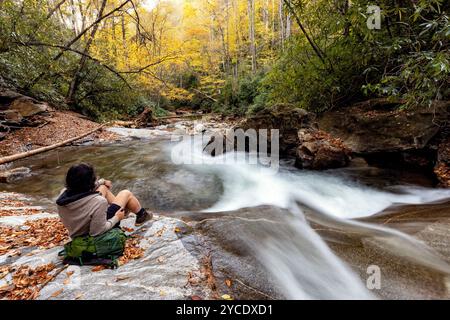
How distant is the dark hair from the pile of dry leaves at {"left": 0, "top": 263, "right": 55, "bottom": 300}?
0.84 m

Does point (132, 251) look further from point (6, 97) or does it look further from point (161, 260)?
point (6, 97)

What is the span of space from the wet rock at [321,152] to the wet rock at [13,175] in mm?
8031

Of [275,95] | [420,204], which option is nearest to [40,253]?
[420,204]

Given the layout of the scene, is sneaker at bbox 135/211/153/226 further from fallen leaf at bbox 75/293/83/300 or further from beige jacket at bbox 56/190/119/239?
fallen leaf at bbox 75/293/83/300

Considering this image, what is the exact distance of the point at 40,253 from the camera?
9.25 feet

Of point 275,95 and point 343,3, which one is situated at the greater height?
point 343,3

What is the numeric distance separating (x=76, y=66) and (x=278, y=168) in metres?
12.6

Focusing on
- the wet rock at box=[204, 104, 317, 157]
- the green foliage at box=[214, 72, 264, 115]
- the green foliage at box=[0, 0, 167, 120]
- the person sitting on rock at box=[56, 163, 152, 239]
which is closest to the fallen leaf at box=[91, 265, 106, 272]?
the person sitting on rock at box=[56, 163, 152, 239]

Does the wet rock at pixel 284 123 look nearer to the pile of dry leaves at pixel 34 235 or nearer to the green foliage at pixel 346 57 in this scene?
the green foliage at pixel 346 57

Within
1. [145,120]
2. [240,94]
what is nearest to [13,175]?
[145,120]

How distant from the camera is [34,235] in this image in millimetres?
3340

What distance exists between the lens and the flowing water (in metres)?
2.65

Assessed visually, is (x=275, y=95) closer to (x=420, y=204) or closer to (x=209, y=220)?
(x=420, y=204)
